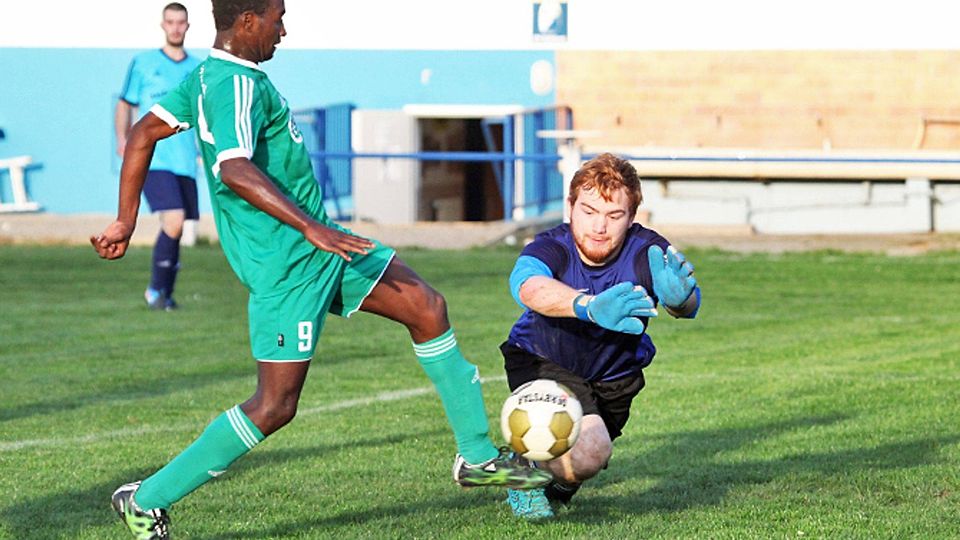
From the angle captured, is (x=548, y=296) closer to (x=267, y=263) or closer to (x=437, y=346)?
(x=437, y=346)

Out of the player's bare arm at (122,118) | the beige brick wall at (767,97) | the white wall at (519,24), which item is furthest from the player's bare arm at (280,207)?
the white wall at (519,24)

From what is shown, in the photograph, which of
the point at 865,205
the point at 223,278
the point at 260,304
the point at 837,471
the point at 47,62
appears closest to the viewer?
the point at 260,304

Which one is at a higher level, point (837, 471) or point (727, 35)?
point (727, 35)

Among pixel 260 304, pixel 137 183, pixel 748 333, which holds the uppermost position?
pixel 137 183

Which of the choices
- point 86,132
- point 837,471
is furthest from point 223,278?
point 86,132

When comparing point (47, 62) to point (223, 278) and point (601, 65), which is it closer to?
point (601, 65)

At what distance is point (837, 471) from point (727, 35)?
19.2 m

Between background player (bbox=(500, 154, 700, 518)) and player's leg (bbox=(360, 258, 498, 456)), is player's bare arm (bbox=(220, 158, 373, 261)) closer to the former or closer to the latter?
player's leg (bbox=(360, 258, 498, 456))

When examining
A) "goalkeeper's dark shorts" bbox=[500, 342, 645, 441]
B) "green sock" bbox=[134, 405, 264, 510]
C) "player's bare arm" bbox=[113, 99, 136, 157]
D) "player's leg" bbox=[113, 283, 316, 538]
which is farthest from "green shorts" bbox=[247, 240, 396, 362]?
"player's bare arm" bbox=[113, 99, 136, 157]

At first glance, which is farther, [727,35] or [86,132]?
[86,132]

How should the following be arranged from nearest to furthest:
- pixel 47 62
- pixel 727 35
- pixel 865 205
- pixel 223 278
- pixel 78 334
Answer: pixel 78 334 → pixel 223 278 → pixel 865 205 → pixel 727 35 → pixel 47 62

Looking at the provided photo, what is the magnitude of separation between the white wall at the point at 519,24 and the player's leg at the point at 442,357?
2038 cm

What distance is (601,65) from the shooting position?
26266mm

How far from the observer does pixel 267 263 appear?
5621mm
